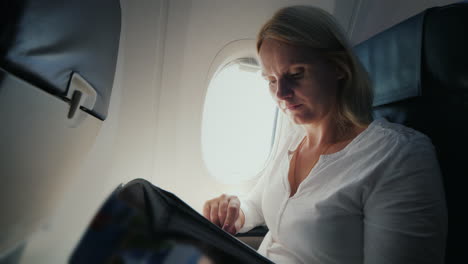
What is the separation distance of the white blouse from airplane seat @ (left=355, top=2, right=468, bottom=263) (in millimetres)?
108

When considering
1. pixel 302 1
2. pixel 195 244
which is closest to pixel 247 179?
pixel 302 1

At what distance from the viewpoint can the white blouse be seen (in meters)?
0.74

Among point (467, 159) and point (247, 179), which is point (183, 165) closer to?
point (247, 179)

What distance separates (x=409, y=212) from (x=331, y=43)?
23.7 inches

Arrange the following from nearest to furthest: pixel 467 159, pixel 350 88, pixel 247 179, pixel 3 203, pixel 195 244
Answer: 1. pixel 195 244
2. pixel 3 203
3. pixel 467 159
4. pixel 350 88
5. pixel 247 179

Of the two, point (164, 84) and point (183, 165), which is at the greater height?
point (164, 84)

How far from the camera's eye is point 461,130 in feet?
2.76

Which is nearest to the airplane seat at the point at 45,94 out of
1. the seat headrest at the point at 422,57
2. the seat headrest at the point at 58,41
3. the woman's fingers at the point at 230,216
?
the seat headrest at the point at 58,41

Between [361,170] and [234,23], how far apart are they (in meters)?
0.94

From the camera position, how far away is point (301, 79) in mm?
1050

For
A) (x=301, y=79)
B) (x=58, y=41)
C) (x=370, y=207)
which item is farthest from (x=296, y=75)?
(x=58, y=41)

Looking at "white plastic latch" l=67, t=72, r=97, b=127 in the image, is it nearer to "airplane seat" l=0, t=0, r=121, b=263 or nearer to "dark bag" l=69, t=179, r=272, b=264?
"airplane seat" l=0, t=0, r=121, b=263

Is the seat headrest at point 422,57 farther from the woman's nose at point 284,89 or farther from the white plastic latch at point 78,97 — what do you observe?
the white plastic latch at point 78,97

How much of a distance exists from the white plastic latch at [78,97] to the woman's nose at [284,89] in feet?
2.03
